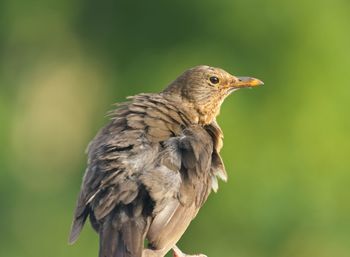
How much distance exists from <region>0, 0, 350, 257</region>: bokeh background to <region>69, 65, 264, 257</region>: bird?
18.5 ft

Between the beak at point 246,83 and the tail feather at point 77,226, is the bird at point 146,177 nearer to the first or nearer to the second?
the tail feather at point 77,226

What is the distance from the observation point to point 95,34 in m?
19.2

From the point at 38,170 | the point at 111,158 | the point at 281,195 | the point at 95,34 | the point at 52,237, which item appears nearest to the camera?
the point at 111,158

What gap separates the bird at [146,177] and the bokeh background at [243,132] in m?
5.64

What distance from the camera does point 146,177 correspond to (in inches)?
295

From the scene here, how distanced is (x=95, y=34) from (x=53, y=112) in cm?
140

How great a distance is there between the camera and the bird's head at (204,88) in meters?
8.73

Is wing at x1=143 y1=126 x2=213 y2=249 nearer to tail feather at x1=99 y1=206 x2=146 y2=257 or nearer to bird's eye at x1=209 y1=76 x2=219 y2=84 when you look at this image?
tail feather at x1=99 y1=206 x2=146 y2=257

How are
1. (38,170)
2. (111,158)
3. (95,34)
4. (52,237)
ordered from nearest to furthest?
(111,158), (52,237), (38,170), (95,34)

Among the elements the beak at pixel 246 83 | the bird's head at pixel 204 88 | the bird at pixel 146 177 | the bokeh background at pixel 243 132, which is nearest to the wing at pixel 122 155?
the bird at pixel 146 177

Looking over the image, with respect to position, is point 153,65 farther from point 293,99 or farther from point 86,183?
point 86,183

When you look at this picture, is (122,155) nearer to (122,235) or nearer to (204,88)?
(122,235)

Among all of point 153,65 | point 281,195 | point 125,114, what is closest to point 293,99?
point 281,195

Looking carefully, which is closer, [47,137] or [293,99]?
[293,99]
